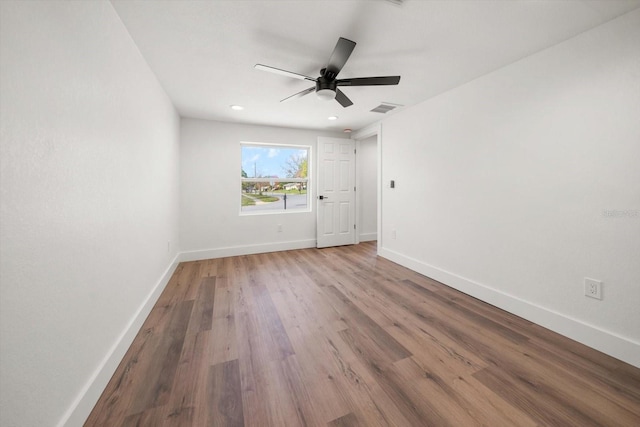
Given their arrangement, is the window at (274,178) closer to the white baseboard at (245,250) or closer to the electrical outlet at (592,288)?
the white baseboard at (245,250)

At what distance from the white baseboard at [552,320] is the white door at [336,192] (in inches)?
81.4

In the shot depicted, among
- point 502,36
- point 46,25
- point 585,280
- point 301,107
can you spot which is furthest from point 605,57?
point 46,25

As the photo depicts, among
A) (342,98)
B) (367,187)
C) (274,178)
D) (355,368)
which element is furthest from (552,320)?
(274,178)

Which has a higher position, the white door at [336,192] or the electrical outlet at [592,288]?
the white door at [336,192]

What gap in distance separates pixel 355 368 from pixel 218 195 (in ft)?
11.3

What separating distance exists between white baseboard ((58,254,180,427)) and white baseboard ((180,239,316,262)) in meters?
1.71

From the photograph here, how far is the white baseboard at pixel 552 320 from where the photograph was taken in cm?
160

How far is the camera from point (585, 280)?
5.88ft

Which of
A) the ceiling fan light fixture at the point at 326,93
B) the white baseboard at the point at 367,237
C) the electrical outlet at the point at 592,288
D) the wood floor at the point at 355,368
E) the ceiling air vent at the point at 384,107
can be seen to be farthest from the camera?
the white baseboard at the point at 367,237

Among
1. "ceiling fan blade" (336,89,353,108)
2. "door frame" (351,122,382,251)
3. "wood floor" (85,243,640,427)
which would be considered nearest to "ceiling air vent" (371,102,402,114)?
"door frame" (351,122,382,251)

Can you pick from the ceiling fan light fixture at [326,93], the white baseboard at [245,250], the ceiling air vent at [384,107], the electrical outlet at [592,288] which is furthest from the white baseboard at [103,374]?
the ceiling air vent at [384,107]

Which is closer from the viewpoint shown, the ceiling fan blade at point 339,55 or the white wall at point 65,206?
the white wall at point 65,206

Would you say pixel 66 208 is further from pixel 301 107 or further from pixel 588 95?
pixel 588 95

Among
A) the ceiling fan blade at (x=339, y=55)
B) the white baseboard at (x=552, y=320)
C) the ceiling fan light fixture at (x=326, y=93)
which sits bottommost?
the white baseboard at (x=552, y=320)
